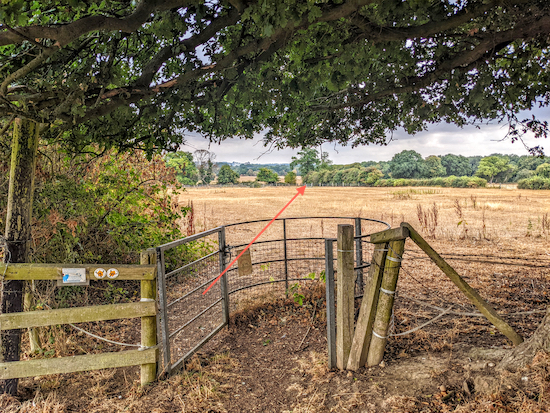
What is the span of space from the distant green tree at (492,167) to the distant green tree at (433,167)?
648 cm

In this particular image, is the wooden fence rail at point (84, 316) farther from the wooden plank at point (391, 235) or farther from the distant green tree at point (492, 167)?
the distant green tree at point (492, 167)

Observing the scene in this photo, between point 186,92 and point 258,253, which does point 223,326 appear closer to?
point 186,92

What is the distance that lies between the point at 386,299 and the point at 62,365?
3052mm

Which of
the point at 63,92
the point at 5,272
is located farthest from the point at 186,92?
the point at 5,272

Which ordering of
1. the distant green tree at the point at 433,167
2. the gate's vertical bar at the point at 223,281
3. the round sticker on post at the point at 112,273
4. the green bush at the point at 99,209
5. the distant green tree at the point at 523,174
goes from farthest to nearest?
the distant green tree at the point at 433,167
the distant green tree at the point at 523,174
the green bush at the point at 99,209
the gate's vertical bar at the point at 223,281
the round sticker on post at the point at 112,273

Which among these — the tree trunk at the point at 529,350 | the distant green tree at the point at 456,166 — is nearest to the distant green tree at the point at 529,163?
the distant green tree at the point at 456,166

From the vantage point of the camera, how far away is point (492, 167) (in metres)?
57.2

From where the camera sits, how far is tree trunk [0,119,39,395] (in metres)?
3.36

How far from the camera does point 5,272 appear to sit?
318cm

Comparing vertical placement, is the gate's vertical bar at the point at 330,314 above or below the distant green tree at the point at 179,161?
below

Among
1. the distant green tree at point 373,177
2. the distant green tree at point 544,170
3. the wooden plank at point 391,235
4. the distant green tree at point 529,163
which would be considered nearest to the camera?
the wooden plank at point 391,235

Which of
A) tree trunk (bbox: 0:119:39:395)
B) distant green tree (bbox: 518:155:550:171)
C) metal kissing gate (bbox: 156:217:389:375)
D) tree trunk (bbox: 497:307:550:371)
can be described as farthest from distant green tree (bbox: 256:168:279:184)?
tree trunk (bbox: 497:307:550:371)

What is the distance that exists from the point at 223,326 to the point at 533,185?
39.5 meters

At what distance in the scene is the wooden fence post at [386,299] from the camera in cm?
291
